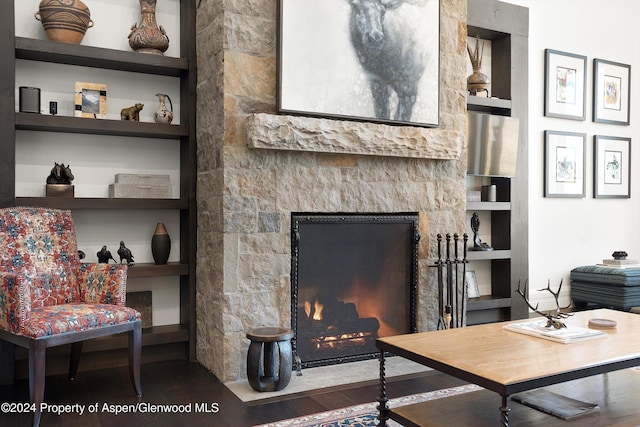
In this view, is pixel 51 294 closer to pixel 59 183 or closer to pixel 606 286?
pixel 59 183

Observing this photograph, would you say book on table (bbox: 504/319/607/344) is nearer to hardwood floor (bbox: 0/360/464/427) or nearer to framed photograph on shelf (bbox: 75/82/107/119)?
hardwood floor (bbox: 0/360/464/427)

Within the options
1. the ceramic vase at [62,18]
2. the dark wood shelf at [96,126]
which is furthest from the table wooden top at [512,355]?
the ceramic vase at [62,18]

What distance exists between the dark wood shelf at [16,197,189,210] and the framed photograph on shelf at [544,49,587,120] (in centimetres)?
365

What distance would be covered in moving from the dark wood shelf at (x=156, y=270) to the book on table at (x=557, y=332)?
2041 millimetres

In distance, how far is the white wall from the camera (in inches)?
205

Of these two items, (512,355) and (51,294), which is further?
(51,294)

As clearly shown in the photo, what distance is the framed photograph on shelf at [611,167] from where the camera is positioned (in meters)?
5.60

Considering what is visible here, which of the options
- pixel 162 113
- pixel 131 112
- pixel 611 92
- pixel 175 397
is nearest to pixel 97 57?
pixel 131 112

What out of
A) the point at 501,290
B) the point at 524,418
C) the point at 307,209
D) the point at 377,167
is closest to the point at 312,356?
the point at 307,209

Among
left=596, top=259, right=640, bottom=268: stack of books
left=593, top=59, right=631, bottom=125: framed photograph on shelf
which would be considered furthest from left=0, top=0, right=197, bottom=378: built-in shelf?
left=593, top=59, right=631, bottom=125: framed photograph on shelf

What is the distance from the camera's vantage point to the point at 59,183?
3342 millimetres

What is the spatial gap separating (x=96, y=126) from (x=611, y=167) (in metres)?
5.00

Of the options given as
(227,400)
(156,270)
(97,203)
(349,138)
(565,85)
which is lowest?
(227,400)

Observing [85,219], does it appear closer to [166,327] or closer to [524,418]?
[166,327]
